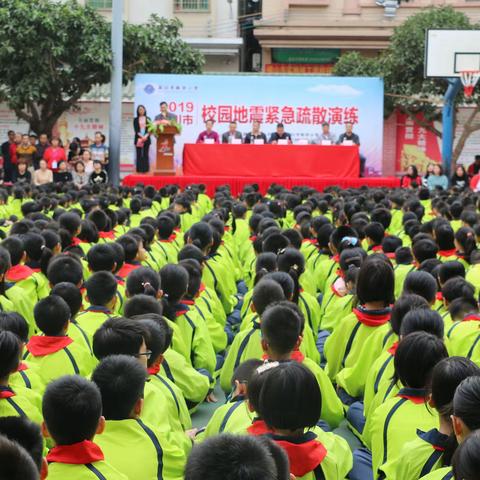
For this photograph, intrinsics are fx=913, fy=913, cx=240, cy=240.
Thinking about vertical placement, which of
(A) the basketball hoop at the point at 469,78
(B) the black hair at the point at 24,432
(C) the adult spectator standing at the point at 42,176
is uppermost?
(A) the basketball hoop at the point at 469,78

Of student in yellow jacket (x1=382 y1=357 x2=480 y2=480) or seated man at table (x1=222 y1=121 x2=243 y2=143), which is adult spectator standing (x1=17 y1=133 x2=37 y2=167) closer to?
seated man at table (x1=222 y1=121 x2=243 y2=143)

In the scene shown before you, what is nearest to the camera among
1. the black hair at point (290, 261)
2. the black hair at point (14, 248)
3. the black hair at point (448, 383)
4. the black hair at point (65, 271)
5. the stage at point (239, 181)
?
the black hair at point (448, 383)

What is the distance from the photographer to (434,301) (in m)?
5.00

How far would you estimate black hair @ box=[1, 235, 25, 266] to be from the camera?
597 cm

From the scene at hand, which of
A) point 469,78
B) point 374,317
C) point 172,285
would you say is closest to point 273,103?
point 469,78

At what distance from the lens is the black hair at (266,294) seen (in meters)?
4.51

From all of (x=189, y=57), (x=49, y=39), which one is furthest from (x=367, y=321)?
(x=189, y=57)

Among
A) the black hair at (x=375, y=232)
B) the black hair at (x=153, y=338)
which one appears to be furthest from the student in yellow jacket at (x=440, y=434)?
the black hair at (x=375, y=232)

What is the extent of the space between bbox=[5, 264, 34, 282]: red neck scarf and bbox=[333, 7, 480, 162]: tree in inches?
592

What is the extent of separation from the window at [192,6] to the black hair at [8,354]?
2151cm

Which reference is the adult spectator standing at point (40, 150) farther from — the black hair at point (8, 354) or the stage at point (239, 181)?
the black hair at point (8, 354)

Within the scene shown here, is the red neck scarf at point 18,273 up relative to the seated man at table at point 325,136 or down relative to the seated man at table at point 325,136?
down

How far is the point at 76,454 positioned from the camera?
2680 mm

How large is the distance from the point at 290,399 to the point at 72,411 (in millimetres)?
641
